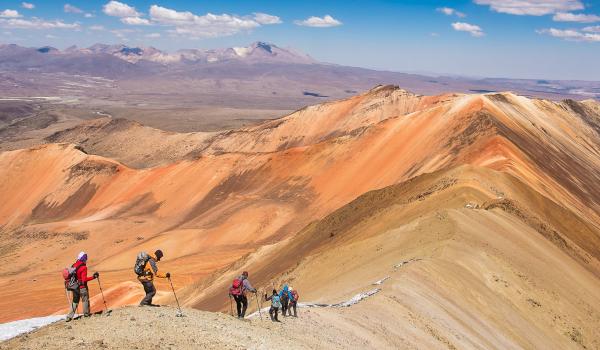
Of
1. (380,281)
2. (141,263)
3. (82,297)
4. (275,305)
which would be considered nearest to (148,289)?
(141,263)

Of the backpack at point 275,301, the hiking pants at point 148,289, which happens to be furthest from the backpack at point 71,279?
the backpack at point 275,301

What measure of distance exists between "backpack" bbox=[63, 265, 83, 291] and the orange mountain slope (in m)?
9.87

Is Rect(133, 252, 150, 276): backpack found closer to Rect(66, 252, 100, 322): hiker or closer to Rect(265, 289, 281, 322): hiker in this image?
Rect(66, 252, 100, 322): hiker

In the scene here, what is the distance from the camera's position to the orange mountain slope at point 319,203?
90.6ft

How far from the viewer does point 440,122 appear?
5953 cm

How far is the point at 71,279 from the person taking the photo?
40.3 feet

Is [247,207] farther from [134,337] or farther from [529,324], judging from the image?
[134,337]

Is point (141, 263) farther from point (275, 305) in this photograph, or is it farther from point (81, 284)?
point (275, 305)

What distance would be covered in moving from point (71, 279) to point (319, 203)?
4266 centimetres

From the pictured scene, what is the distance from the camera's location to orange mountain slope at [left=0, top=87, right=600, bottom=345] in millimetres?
27609

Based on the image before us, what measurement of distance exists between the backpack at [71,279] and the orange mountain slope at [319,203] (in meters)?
9.87

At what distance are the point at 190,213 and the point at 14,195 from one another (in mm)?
31274

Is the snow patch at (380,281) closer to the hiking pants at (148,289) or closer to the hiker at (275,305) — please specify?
the hiker at (275,305)

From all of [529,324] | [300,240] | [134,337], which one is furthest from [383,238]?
[134,337]
